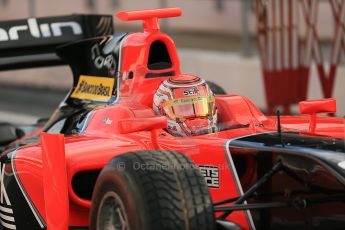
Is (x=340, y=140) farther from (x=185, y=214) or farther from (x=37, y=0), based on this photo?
(x=37, y=0)

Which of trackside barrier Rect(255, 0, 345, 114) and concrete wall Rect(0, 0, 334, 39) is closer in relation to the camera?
trackside barrier Rect(255, 0, 345, 114)

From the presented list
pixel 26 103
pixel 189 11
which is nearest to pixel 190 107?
pixel 26 103

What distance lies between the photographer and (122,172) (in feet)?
18.3

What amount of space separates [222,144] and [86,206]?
0.93 meters

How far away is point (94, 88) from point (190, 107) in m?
1.38

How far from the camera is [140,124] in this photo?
20.0ft

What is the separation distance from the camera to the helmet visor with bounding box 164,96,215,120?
274 inches

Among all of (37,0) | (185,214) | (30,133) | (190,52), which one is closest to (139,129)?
(185,214)

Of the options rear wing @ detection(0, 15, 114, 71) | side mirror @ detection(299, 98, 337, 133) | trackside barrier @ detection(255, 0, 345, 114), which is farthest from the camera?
trackside barrier @ detection(255, 0, 345, 114)

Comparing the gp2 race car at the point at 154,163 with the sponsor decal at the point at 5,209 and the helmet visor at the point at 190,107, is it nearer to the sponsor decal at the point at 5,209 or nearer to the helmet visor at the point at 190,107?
the sponsor decal at the point at 5,209

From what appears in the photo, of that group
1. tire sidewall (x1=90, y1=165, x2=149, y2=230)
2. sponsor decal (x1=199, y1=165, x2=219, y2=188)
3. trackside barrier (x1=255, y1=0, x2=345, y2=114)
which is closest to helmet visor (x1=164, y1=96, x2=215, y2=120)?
sponsor decal (x1=199, y1=165, x2=219, y2=188)

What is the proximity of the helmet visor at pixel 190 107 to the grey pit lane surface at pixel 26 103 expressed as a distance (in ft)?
24.7

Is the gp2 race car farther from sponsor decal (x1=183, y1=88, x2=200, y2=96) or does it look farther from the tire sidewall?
sponsor decal (x1=183, y1=88, x2=200, y2=96)

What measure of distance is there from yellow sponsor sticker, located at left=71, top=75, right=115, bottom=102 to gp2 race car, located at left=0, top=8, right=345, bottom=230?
0.04ft
